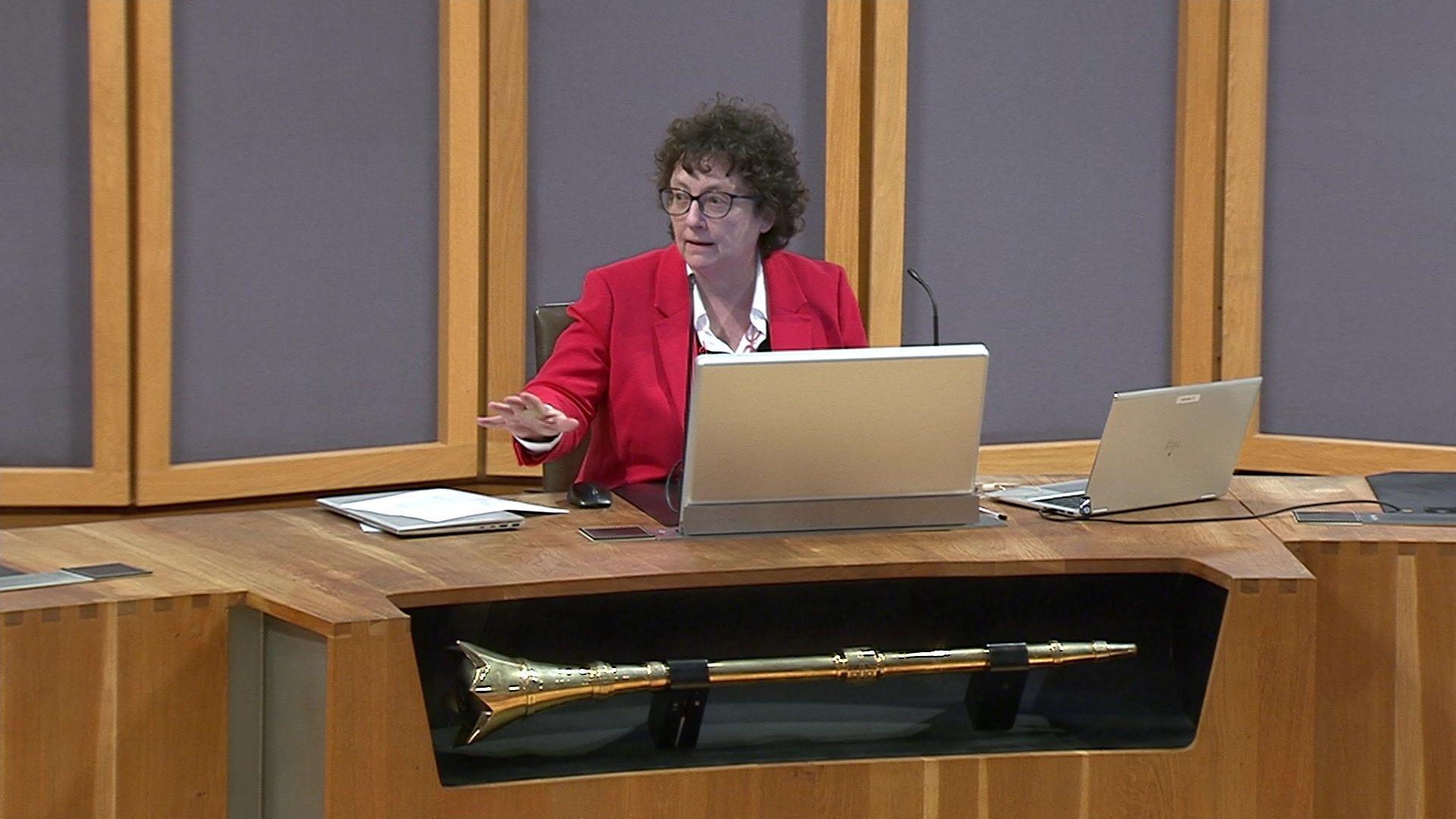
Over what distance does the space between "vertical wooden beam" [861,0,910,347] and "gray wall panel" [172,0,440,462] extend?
0.89m

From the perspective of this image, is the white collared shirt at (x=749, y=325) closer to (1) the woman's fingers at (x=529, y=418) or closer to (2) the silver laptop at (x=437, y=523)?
(1) the woman's fingers at (x=529, y=418)

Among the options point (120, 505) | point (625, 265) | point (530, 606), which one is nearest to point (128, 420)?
point (120, 505)

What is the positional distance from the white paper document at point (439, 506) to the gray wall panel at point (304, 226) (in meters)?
1.01

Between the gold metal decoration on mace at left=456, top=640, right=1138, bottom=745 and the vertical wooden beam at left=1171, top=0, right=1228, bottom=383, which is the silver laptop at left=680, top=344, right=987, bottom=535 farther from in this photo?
the vertical wooden beam at left=1171, top=0, right=1228, bottom=383

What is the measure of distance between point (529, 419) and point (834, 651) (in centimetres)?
57

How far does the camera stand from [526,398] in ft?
8.13

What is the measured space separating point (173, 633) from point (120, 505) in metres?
1.46

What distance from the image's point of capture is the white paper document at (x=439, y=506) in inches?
94.0

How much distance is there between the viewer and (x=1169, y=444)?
8.19 ft

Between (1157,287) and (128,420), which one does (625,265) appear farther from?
(1157,287)

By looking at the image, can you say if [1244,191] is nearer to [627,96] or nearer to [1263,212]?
[1263,212]

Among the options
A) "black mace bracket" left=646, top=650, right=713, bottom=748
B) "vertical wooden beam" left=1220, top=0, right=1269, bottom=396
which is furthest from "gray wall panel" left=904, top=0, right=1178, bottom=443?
"black mace bracket" left=646, top=650, right=713, bottom=748

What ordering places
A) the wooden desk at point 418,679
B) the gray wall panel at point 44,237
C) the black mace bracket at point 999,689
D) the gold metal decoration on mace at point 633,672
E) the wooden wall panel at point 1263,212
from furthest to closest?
the wooden wall panel at point 1263,212, the gray wall panel at point 44,237, the black mace bracket at point 999,689, the gold metal decoration on mace at point 633,672, the wooden desk at point 418,679

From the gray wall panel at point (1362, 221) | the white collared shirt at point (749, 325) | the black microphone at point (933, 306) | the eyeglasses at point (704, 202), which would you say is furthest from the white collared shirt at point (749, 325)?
the gray wall panel at point (1362, 221)
